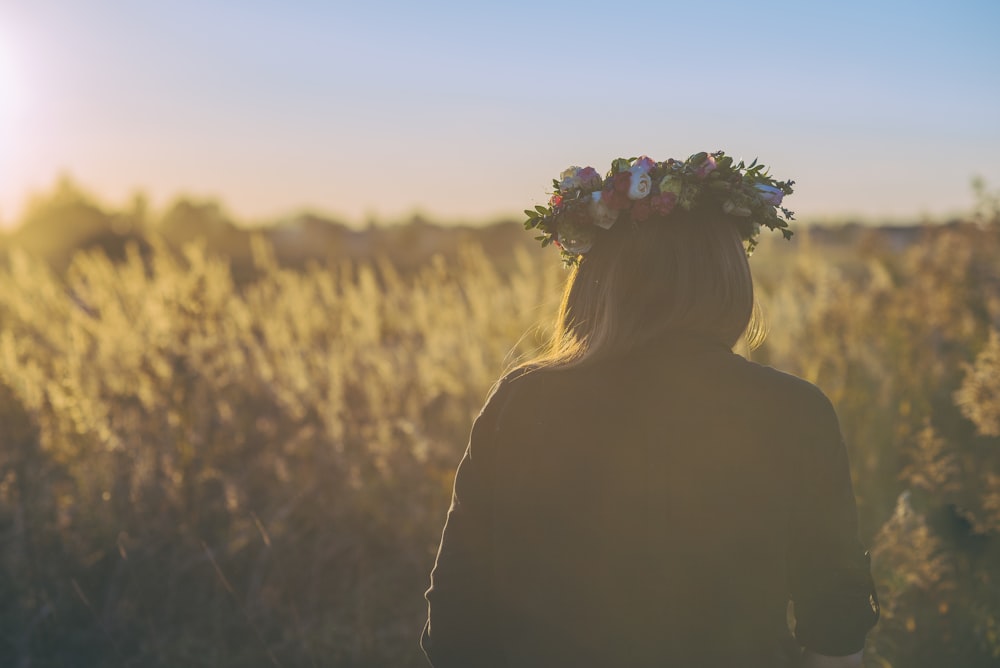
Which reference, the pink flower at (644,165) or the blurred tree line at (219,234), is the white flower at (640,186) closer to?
the pink flower at (644,165)

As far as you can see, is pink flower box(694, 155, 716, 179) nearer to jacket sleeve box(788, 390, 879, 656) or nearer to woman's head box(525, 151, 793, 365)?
woman's head box(525, 151, 793, 365)

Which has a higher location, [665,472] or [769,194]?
[769,194]

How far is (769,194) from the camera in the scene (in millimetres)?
2094

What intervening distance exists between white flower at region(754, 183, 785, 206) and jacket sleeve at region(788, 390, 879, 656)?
20.7 inches

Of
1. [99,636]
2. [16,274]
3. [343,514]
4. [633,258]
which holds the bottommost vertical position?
[99,636]

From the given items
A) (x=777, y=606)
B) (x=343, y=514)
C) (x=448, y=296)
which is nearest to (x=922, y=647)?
(x=777, y=606)

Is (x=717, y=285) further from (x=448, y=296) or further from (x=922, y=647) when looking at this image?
(x=448, y=296)

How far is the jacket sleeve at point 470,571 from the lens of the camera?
2064 mm

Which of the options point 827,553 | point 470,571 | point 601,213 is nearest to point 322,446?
point 470,571

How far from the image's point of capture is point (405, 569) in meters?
4.73

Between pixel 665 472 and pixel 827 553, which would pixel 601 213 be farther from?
pixel 827 553

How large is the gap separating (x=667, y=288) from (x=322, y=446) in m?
3.80

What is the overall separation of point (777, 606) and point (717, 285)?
2.38 ft

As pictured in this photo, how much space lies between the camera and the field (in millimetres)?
4055
